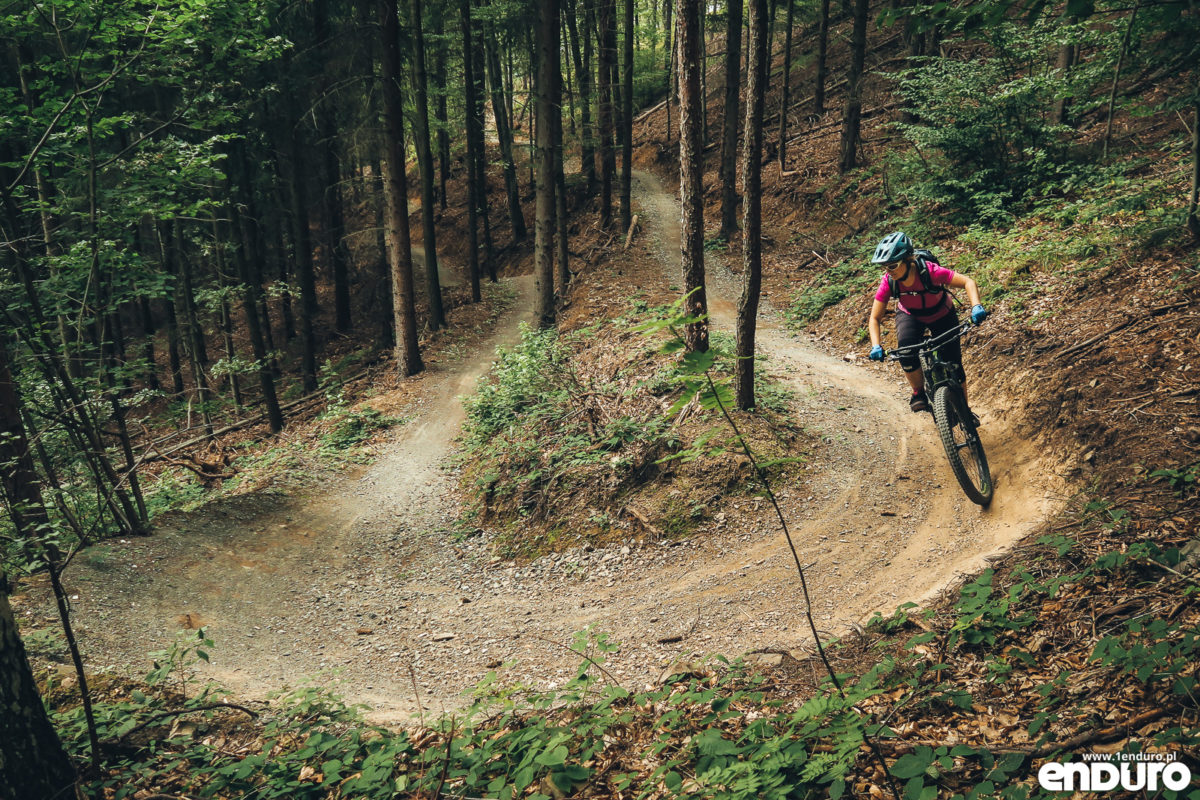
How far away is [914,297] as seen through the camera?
22.5 ft

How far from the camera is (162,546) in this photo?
961 cm

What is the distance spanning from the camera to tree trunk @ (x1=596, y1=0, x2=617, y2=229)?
806 inches

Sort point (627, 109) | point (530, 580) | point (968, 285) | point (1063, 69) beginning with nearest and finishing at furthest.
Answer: point (968, 285), point (530, 580), point (1063, 69), point (627, 109)

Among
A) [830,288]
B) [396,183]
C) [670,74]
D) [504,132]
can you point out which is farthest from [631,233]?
[670,74]

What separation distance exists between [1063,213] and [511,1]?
18.8m

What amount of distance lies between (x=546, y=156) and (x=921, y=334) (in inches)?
519

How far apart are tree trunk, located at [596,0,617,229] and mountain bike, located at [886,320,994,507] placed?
1765 cm

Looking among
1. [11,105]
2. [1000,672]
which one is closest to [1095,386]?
[1000,672]

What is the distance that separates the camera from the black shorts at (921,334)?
6.88 m

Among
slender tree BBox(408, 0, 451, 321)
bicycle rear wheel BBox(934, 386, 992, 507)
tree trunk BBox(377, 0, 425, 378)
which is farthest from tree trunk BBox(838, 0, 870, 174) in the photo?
bicycle rear wheel BBox(934, 386, 992, 507)

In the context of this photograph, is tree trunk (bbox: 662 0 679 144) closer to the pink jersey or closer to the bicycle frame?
the pink jersey

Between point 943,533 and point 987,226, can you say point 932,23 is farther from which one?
point 987,226

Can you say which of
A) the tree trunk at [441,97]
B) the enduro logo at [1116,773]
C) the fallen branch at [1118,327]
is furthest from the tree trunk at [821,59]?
the enduro logo at [1116,773]

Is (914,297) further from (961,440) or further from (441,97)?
(441,97)
